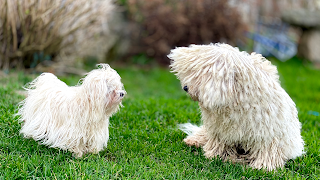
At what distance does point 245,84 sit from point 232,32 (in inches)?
281

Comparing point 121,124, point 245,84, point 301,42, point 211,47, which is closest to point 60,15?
point 121,124

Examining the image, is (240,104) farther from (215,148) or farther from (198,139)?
(198,139)

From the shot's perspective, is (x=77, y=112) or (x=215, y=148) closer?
(x=77, y=112)

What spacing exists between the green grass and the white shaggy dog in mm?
214

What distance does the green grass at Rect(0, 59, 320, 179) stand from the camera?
318cm

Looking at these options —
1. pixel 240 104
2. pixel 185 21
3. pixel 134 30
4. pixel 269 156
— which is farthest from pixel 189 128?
pixel 134 30

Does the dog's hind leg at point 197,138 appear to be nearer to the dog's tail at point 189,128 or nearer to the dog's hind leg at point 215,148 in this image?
the dog's tail at point 189,128

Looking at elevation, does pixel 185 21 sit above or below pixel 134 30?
above

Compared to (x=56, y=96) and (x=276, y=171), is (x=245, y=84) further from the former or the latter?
(x=56, y=96)

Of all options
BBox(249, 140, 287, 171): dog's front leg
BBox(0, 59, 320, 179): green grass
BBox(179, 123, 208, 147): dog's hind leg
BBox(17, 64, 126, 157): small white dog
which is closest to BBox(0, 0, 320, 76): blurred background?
BBox(0, 59, 320, 179): green grass

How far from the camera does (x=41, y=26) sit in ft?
20.9

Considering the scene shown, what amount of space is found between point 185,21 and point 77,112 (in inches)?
262

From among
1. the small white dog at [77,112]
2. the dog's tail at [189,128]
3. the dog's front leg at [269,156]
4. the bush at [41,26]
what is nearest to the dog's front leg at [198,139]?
A: the dog's tail at [189,128]

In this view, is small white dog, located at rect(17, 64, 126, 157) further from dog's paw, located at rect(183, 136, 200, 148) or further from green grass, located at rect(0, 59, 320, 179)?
dog's paw, located at rect(183, 136, 200, 148)
